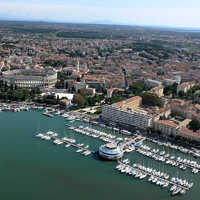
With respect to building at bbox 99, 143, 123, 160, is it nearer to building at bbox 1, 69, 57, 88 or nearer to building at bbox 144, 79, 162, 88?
building at bbox 1, 69, 57, 88

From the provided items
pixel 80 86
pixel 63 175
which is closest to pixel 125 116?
pixel 63 175

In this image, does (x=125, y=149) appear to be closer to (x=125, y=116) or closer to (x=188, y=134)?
(x=125, y=116)

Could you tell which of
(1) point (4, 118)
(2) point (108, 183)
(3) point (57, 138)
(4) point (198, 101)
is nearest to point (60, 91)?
(1) point (4, 118)

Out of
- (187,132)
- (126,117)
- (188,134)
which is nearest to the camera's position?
(188,134)

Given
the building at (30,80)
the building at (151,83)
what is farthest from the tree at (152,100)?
the building at (30,80)

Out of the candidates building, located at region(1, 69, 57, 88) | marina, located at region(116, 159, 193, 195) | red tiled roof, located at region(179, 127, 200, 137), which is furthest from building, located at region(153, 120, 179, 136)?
building, located at region(1, 69, 57, 88)

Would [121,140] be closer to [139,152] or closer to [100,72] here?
[139,152]

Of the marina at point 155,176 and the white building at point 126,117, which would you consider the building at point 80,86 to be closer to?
the white building at point 126,117
